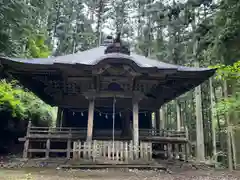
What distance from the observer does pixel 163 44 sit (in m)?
21.0

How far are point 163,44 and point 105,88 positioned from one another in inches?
499

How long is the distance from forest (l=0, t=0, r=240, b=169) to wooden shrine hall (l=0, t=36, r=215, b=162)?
1.23 m

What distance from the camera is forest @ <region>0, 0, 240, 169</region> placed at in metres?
9.75

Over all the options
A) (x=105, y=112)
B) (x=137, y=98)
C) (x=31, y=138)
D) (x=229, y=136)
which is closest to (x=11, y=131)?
(x=31, y=138)

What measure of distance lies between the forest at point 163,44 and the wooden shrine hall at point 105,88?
123 centimetres

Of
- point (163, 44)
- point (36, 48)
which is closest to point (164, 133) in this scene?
point (163, 44)

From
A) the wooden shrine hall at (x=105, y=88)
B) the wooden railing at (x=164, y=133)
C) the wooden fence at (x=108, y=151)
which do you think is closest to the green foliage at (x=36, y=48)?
the wooden shrine hall at (x=105, y=88)

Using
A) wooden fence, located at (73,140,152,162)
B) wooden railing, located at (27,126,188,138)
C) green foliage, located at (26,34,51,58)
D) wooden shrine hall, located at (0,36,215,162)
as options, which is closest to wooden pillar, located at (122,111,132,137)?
wooden shrine hall, located at (0,36,215,162)

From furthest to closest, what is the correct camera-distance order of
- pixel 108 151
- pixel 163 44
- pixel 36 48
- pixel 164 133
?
pixel 163 44 → pixel 36 48 → pixel 164 133 → pixel 108 151

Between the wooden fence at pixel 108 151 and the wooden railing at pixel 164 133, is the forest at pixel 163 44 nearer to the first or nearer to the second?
the wooden railing at pixel 164 133

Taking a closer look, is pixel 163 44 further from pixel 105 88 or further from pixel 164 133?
pixel 105 88

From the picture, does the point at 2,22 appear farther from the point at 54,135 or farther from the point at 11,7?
the point at 54,135

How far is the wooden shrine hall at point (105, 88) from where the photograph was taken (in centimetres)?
852

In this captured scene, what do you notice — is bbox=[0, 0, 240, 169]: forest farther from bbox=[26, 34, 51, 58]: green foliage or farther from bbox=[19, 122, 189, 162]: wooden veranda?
bbox=[19, 122, 189, 162]: wooden veranda
